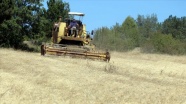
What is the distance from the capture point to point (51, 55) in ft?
71.4

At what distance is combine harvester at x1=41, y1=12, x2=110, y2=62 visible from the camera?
72.4 feet

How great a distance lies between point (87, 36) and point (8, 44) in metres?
11.1

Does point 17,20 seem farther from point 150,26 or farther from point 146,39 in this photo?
point 150,26

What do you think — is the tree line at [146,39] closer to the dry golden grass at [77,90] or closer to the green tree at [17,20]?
the green tree at [17,20]

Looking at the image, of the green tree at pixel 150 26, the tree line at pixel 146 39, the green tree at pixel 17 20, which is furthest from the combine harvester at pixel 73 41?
the green tree at pixel 150 26

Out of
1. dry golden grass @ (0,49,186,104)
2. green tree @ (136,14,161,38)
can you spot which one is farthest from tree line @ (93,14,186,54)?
dry golden grass @ (0,49,186,104)

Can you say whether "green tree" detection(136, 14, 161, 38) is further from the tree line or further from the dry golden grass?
the dry golden grass

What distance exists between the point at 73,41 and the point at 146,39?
167ft

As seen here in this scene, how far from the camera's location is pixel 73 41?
25.2 metres

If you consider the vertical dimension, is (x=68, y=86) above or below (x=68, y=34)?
below

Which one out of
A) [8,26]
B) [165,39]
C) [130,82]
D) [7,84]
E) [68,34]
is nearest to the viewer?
[7,84]

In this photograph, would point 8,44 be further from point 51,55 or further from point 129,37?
point 129,37

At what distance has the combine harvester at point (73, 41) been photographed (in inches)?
869

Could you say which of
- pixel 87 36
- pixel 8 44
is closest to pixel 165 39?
pixel 8 44
